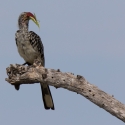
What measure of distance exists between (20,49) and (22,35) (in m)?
0.26

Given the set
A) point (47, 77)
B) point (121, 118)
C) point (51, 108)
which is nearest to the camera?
point (121, 118)

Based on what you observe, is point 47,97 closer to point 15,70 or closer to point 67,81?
point 15,70

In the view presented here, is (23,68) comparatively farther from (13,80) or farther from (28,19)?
(28,19)

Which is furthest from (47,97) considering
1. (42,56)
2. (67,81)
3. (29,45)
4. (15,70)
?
(67,81)

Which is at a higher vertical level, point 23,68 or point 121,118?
point 23,68

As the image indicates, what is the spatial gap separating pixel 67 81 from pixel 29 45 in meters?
2.01

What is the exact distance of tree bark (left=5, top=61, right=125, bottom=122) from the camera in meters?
7.40

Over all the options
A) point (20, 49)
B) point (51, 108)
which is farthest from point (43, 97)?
point (20, 49)

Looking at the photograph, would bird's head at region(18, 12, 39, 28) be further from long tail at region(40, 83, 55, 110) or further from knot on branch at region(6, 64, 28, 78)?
knot on branch at region(6, 64, 28, 78)

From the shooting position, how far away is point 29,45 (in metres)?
9.64

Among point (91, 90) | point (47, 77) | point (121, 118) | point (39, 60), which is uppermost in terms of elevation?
point (39, 60)

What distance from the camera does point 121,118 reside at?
24.0 ft

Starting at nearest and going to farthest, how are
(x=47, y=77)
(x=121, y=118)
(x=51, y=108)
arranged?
(x=121, y=118), (x=47, y=77), (x=51, y=108)

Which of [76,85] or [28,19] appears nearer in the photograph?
[76,85]
